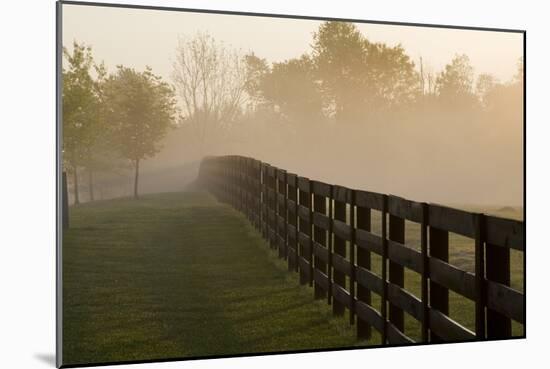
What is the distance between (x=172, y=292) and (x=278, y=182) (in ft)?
4.77

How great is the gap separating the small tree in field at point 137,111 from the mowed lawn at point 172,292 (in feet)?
1.30

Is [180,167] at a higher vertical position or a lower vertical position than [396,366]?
higher

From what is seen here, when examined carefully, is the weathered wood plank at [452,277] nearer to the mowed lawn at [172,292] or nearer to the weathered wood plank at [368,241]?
the weathered wood plank at [368,241]

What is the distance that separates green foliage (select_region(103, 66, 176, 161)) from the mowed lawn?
0.42 meters

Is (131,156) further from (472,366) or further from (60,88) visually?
(472,366)

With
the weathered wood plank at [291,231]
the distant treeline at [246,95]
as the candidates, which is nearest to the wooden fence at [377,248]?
the weathered wood plank at [291,231]

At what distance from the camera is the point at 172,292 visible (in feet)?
20.6

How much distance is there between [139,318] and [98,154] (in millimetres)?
1227

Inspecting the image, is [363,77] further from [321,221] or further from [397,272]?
[397,272]

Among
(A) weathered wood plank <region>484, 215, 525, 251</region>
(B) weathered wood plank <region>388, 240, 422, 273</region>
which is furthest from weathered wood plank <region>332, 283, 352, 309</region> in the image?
(A) weathered wood plank <region>484, 215, 525, 251</region>

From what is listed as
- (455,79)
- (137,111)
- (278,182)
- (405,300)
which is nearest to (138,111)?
(137,111)
